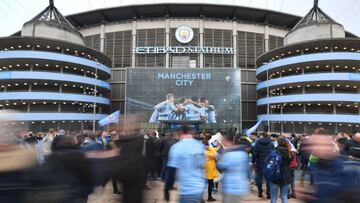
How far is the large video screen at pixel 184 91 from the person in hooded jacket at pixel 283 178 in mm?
37698

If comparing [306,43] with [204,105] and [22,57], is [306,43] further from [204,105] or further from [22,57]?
[22,57]

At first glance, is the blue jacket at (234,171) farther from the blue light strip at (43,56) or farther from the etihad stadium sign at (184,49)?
the etihad stadium sign at (184,49)

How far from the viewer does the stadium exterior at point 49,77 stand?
1523 inches

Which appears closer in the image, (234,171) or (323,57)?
(234,171)

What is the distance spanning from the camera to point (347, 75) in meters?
38.2

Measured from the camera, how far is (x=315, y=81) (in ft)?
131

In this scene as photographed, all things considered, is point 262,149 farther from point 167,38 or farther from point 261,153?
point 167,38

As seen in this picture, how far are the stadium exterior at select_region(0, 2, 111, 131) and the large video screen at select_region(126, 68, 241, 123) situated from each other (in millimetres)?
5674

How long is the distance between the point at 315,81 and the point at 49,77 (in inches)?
1413

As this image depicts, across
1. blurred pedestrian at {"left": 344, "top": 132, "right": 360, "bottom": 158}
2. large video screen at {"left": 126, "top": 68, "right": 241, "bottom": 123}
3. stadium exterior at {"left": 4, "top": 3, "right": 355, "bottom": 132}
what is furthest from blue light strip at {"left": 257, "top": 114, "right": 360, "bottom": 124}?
blurred pedestrian at {"left": 344, "top": 132, "right": 360, "bottom": 158}

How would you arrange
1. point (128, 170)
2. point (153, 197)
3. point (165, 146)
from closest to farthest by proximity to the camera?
1. point (128, 170)
2. point (153, 197)
3. point (165, 146)

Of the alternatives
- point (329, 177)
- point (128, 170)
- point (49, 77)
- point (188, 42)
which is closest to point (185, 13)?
point (188, 42)

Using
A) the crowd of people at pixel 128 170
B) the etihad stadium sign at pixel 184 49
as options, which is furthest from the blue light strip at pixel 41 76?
the crowd of people at pixel 128 170

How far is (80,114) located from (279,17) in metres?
40.2
